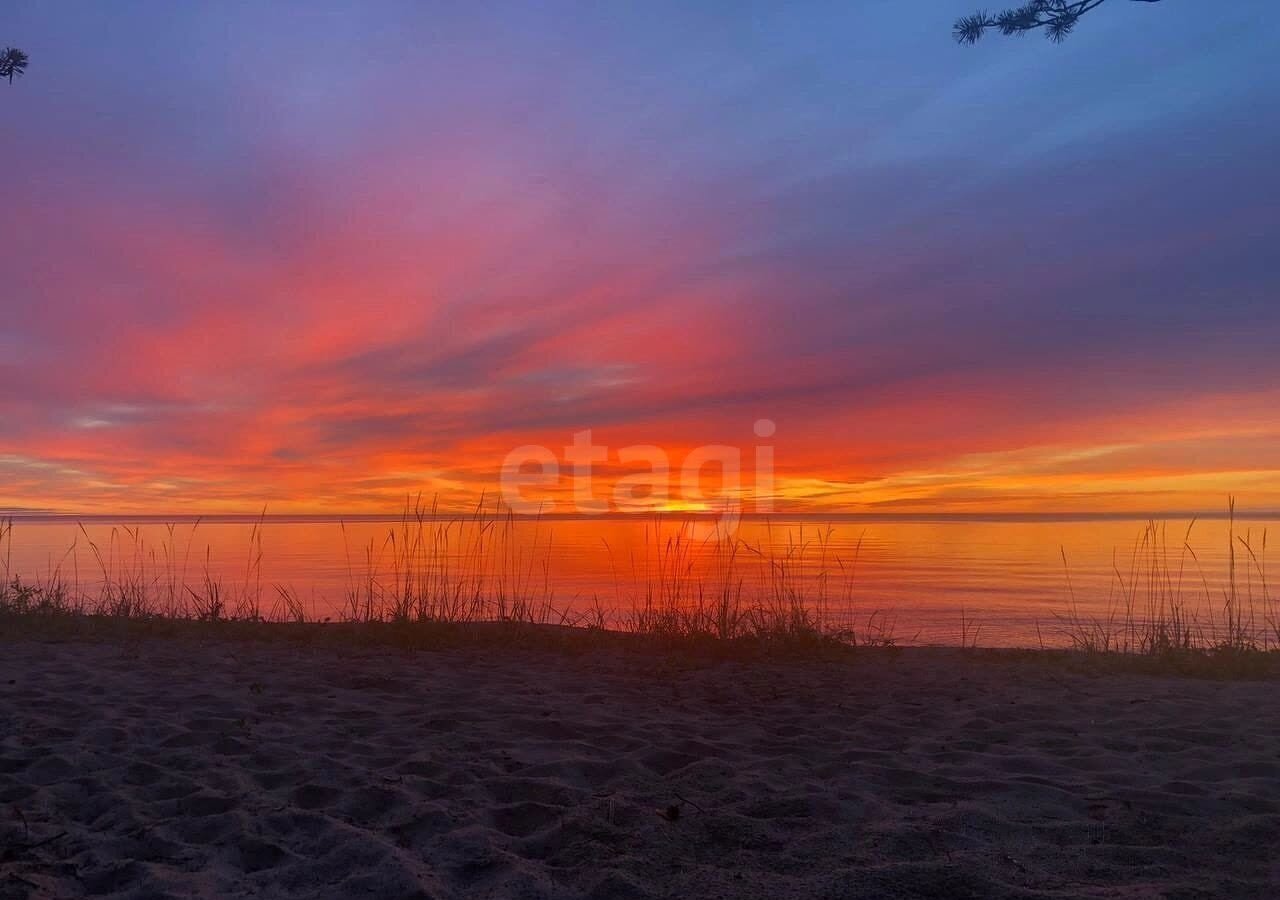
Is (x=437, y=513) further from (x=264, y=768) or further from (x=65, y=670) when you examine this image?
(x=264, y=768)

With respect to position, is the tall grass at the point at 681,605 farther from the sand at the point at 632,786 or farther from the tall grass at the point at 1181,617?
the sand at the point at 632,786

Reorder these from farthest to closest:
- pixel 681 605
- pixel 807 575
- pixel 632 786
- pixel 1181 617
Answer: pixel 807 575, pixel 1181 617, pixel 681 605, pixel 632 786

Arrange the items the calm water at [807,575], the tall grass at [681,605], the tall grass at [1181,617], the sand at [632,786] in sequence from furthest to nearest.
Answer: the calm water at [807,575], the tall grass at [681,605], the tall grass at [1181,617], the sand at [632,786]

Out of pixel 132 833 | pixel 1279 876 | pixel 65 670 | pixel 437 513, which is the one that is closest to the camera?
pixel 1279 876

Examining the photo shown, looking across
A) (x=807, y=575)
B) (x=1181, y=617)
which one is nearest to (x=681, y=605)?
(x=1181, y=617)

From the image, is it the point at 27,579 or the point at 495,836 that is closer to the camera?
the point at 495,836

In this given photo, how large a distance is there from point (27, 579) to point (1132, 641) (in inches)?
648

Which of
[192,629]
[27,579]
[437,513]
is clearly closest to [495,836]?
[192,629]

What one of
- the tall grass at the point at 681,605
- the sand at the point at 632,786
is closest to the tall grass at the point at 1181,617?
the tall grass at the point at 681,605

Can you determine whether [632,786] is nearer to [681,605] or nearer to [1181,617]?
[681,605]

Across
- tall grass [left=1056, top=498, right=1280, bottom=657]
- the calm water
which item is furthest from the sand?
the calm water

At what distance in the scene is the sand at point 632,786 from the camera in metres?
2.72

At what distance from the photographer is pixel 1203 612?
10953 mm

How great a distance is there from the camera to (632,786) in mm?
3625
